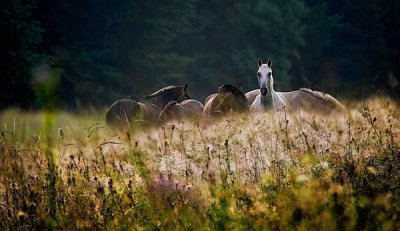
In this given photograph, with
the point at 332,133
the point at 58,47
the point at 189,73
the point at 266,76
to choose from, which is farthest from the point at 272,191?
the point at 189,73

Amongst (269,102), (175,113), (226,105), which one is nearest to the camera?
(175,113)

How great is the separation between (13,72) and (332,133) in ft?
50.1

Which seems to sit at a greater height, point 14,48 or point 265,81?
point 14,48

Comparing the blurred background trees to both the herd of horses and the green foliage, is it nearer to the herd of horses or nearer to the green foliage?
the green foliage

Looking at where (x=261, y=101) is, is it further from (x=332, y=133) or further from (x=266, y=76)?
(x=332, y=133)

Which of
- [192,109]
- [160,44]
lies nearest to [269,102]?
[192,109]

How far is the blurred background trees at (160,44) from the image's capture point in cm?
1969

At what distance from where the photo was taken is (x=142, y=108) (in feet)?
37.5

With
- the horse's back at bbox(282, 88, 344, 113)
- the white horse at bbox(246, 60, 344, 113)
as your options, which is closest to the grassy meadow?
the horse's back at bbox(282, 88, 344, 113)

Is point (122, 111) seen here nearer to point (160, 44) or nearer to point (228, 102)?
point (228, 102)

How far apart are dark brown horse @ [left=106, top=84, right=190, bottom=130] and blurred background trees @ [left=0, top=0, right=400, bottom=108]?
650 centimetres

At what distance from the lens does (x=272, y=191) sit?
13.8ft

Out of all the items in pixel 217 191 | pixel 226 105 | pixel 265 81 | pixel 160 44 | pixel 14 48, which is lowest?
pixel 217 191

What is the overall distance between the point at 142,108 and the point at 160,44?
17927 mm
